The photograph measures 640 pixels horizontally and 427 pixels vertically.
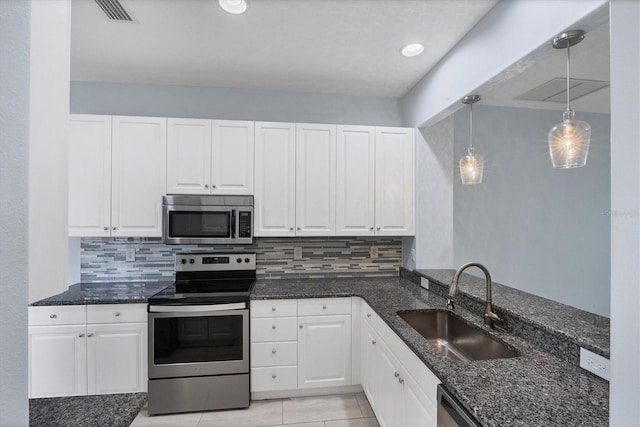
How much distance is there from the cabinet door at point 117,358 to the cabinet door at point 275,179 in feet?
3.85

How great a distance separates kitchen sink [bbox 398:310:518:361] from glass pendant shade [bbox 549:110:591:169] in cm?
91

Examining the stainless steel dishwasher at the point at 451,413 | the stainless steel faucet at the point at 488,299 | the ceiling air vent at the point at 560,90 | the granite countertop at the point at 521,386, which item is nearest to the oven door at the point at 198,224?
the granite countertop at the point at 521,386

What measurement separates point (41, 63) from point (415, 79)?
2.61 meters

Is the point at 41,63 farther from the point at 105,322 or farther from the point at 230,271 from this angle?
the point at 230,271

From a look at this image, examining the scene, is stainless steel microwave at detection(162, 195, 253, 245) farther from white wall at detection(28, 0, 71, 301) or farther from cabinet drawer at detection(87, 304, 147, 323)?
white wall at detection(28, 0, 71, 301)

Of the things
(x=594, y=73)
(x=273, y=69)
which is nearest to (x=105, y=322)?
(x=273, y=69)

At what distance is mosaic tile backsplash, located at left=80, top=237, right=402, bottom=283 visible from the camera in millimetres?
2768

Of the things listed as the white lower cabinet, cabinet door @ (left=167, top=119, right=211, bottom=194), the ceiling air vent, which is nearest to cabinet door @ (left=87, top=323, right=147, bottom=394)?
the white lower cabinet

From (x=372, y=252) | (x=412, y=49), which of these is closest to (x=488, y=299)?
(x=372, y=252)

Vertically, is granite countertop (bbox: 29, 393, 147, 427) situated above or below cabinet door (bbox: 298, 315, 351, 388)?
above

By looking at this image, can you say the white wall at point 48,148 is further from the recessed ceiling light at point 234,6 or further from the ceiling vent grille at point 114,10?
the ceiling vent grille at point 114,10

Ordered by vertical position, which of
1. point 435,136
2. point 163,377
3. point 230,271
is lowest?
point 163,377

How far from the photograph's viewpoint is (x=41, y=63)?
705 mm

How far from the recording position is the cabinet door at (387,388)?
1.67m
